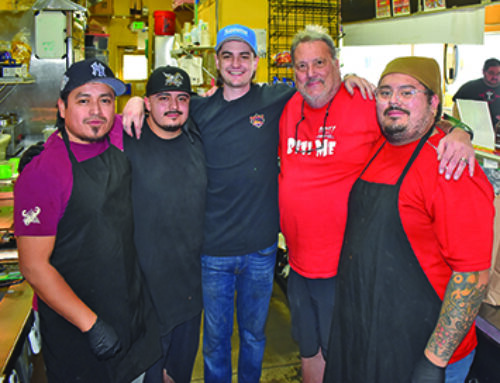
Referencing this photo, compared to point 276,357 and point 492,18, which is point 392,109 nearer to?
point 276,357

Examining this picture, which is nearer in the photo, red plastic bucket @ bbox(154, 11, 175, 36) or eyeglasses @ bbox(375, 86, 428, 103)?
eyeglasses @ bbox(375, 86, 428, 103)

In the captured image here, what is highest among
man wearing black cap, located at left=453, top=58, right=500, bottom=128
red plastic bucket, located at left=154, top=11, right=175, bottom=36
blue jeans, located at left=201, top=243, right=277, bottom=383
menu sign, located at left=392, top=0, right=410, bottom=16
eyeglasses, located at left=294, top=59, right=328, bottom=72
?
red plastic bucket, located at left=154, top=11, right=175, bottom=36

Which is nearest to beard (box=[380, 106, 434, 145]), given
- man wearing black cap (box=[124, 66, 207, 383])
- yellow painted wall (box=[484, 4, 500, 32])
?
man wearing black cap (box=[124, 66, 207, 383])

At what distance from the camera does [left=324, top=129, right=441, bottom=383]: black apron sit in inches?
63.6

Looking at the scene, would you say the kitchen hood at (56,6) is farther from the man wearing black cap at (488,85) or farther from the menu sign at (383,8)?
the man wearing black cap at (488,85)

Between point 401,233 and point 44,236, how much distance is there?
52.0 inches

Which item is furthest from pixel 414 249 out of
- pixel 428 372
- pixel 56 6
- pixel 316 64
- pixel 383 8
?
pixel 56 6

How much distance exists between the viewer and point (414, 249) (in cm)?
160

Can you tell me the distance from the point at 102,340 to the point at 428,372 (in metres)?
1.25

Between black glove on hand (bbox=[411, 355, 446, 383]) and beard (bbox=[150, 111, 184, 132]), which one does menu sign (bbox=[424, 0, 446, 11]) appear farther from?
black glove on hand (bbox=[411, 355, 446, 383])

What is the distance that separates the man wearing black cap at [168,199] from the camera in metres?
2.12

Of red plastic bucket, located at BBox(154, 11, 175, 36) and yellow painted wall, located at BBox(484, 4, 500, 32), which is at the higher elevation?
red plastic bucket, located at BBox(154, 11, 175, 36)

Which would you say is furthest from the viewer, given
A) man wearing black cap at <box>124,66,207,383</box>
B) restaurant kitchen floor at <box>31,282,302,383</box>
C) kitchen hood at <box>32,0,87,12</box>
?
kitchen hood at <box>32,0,87,12</box>

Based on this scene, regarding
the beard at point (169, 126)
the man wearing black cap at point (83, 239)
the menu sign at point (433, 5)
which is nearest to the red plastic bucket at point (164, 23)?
the menu sign at point (433, 5)
